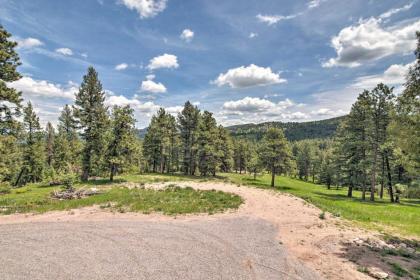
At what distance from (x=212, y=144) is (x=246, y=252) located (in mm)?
41673

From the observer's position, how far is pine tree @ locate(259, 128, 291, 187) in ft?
141

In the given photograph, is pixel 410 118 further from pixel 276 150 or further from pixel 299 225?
pixel 276 150

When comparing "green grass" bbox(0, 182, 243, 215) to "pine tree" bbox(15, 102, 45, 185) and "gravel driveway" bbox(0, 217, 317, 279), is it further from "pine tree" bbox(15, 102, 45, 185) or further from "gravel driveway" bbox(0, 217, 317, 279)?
"pine tree" bbox(15, 102, 45, 185)

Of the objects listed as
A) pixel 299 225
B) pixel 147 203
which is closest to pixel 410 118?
pixel 299 225

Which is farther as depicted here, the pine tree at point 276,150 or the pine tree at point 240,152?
the pine tree at point 240,152

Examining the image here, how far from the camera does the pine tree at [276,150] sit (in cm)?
4291

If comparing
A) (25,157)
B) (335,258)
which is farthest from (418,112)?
(25,157)

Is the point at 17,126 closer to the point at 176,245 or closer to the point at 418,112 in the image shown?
the point at 176,245

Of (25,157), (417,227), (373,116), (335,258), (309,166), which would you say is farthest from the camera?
(309,166)

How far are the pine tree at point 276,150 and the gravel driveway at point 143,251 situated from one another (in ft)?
100

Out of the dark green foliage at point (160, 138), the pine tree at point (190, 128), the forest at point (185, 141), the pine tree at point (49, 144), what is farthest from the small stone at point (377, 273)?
the pine tree at point (49, 144)

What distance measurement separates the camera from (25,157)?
4538cm

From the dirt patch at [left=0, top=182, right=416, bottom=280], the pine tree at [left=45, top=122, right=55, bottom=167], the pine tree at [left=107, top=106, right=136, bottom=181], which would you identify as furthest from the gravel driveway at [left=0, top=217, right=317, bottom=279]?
the pine tree at [left=45, top=122, right=55, bottom=167]

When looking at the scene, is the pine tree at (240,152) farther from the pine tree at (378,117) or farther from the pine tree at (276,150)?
the pine tree at (378,117)
